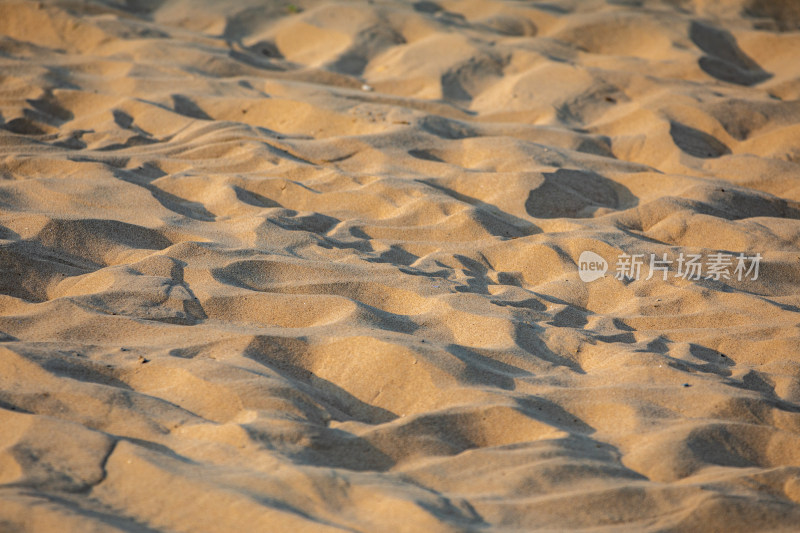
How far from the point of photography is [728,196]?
3.44m

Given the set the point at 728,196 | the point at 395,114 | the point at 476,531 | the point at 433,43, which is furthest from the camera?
the point at 433,43

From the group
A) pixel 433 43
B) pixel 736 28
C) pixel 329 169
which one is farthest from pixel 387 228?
pixel 736 28

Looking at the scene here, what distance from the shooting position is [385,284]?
8.43 feet

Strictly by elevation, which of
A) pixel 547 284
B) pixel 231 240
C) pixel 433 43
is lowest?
pixel 547 284

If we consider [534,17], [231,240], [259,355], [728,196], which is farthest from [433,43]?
[259,355]

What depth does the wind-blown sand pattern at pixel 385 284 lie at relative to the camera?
5.49ft

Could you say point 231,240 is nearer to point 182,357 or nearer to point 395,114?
point 182,357

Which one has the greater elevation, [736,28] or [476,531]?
[736,28]

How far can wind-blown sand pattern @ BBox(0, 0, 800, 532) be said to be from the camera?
167 centimetres

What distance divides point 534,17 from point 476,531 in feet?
16.0

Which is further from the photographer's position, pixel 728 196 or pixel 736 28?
pixel 736 28

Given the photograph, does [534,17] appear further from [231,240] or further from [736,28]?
[231,240]

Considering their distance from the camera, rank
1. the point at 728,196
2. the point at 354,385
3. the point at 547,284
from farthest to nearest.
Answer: the point at 728,196 < the point at 547,284 < the point at 354,385

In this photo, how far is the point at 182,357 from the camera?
6.87 ft
